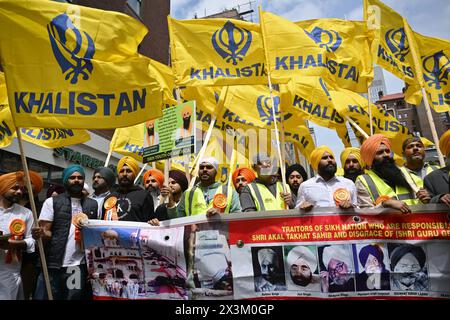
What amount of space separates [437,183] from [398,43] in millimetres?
3889

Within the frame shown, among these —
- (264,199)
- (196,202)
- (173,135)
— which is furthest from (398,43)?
(196,202)

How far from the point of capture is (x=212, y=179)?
418cm

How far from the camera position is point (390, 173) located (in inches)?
133

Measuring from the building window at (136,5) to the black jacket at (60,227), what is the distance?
16.8 metres

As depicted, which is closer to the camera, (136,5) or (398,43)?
(398,43)

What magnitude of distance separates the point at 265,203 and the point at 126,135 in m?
4.29

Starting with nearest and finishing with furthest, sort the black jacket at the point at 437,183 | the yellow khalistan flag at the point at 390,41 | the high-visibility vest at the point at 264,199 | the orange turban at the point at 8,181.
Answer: the black jacket at the point at 437,183, the orange turban at the point at 8,181, the high-visibility vest at the point at 264,199, the yellow khalistan flag at the point at 390,41

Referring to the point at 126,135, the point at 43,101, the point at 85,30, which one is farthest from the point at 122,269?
the point at 126,135

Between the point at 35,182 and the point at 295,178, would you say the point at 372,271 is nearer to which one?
the point at 295,178

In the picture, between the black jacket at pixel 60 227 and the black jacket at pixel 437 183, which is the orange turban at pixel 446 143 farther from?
the black jacket at pixel 60 227

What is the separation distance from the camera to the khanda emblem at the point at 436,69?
5891mm

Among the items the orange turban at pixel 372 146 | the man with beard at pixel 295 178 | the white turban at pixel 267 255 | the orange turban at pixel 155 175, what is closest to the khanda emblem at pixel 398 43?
the man with beard at pixel 295 178

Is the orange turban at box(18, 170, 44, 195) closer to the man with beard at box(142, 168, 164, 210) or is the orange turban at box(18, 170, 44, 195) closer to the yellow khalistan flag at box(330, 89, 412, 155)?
the man with beard at box(142, 168, 164, 210)
